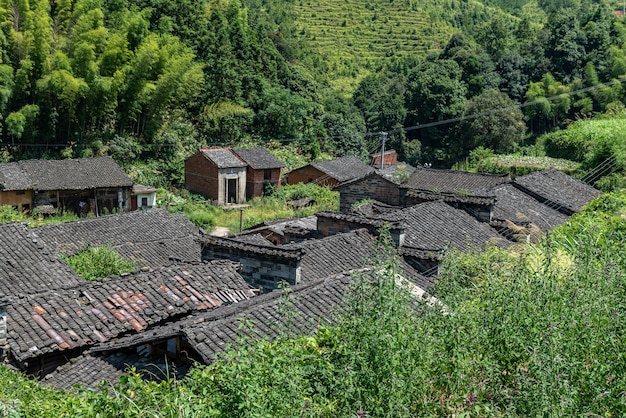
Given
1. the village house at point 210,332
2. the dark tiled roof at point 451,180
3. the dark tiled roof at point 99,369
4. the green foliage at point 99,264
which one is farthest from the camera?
the dark tiled roof at point 451,180

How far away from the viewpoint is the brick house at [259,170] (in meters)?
30.9

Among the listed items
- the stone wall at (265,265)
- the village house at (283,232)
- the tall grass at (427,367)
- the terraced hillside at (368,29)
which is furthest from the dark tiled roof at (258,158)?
the terraced hillside at (368,29)

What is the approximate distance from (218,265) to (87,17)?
2127 centimetres

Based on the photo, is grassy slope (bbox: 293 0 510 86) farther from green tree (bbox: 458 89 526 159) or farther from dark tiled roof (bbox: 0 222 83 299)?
dark tiled roof (bbox: 0 222 83 299)

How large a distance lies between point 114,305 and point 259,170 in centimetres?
2144

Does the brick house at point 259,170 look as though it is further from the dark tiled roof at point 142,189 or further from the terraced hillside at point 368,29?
the terraced hillside at point 368,29

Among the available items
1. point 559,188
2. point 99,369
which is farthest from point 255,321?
point 559,188

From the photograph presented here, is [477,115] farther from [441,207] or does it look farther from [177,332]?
[177,332]

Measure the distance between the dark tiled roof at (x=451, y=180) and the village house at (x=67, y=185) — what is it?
10838mm

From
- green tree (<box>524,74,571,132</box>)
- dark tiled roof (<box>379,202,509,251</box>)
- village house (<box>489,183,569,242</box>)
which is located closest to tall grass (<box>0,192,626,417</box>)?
dark tiled roof (<box>379,202,509,251</box>)

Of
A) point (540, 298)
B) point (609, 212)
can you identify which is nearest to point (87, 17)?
point (609, 212)

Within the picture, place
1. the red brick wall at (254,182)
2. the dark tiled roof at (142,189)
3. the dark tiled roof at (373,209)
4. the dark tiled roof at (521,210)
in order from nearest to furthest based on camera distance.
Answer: the dark tiled roof at (373,209)
the dark tiled roof at (521,210)
the dark tiled roof at (142,189)
the red brick wall at (254,182)

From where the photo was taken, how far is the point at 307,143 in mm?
37000

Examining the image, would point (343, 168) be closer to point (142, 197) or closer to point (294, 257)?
point (142, 197)
